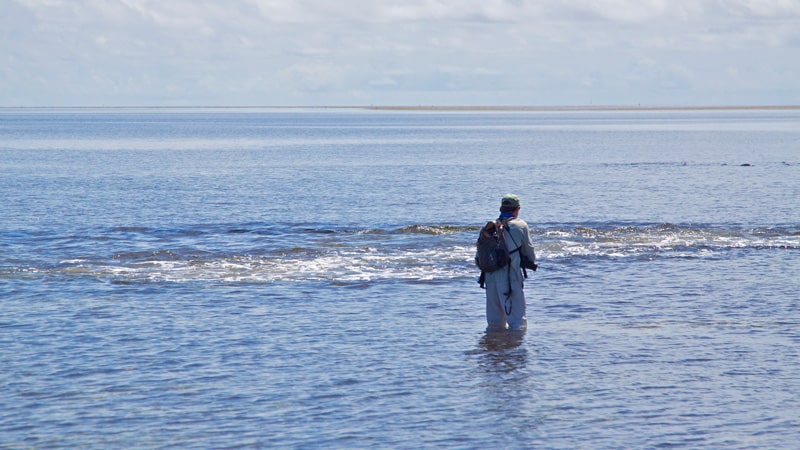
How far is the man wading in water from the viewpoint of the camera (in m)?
14.8

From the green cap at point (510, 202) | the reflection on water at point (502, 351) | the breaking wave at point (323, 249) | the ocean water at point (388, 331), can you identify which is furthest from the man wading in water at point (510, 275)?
the breaking wave at point (323, 249)

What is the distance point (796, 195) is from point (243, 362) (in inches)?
1364

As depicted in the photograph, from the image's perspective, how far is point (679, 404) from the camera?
38.4 ft

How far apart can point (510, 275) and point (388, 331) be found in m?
2.35

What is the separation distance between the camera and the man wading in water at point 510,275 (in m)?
14.8

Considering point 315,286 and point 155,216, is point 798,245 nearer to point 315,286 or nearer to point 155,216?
point 315,286

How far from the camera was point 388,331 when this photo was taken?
16.0m

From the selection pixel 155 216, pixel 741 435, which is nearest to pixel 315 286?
pixel 741 435

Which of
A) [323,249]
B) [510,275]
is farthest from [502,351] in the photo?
[323,249]

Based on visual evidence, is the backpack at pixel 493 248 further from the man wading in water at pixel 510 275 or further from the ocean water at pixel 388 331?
the ocean water at pixel 388 331

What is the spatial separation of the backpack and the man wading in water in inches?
0.9

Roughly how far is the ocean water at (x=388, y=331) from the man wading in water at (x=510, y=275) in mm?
332

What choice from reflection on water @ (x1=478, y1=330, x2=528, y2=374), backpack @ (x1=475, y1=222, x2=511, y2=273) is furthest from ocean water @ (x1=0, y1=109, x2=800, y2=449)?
backpack @ (x1=475, y1=222, x2=511, y2=273)

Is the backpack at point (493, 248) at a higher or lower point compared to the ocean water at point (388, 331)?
higher
